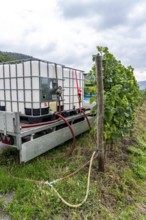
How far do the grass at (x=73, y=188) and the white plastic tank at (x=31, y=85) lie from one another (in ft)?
2.83

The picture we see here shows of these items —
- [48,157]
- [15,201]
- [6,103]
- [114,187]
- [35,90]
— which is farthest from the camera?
[6,103]

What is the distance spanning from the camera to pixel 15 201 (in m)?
1.84

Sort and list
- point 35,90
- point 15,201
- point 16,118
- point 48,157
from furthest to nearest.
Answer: point 48,157, point 35,90, point 16,118, point 15,201

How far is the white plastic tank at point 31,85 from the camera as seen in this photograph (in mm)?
2598

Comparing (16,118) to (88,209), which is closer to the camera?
(88,209)

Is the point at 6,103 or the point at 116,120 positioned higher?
the point at 6,103

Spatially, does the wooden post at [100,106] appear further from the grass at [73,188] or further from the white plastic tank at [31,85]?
the white plastic tank at [31,85]

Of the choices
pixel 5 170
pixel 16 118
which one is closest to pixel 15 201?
pixel 5 170

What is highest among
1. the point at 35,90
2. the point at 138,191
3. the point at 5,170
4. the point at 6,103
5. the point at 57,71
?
the point at 57,71

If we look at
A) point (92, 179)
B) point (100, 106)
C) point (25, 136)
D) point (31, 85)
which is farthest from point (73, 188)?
point (31, 85)

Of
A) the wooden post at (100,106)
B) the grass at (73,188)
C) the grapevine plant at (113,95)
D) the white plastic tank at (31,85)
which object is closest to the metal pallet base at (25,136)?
the grass at (73,188)

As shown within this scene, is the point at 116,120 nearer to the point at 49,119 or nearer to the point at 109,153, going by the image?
the point at 109,153

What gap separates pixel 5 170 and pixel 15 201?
652 millimetres

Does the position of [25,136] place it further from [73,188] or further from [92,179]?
[92,179]
